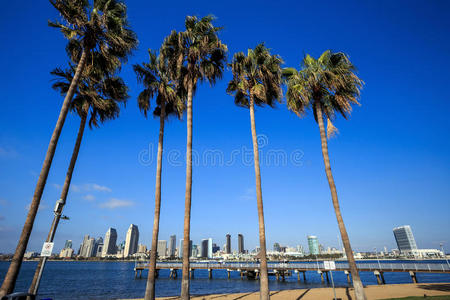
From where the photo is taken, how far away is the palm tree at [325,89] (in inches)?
612

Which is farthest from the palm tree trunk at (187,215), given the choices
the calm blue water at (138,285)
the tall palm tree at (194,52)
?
the calm blue water at (138,285)

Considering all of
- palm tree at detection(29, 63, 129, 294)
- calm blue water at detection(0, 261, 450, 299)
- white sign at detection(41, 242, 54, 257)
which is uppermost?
palm tree at detection(29, 63, 129, 294)

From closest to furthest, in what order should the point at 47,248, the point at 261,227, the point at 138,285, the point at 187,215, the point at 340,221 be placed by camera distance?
the point at 47,248 → the point at 187,215 → the point at 340,221 → the point at 261,227 → the point at 138,285

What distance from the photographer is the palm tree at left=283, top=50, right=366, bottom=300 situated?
15.6 metres

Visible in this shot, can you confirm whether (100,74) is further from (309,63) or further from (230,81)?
(309,63)

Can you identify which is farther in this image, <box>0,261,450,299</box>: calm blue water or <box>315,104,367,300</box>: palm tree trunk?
<box>0,261,450,299</box>: calm blue water

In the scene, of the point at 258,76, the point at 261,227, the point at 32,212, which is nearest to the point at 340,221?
the point at 261,227

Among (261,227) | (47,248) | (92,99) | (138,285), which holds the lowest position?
(138,285)

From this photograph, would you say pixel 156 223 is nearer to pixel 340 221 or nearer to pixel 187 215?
pixel 187 215

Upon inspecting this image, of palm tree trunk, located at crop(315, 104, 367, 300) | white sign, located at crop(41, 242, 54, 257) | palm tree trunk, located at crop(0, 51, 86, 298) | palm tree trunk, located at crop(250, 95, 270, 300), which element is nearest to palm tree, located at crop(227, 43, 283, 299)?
palm tree trunk, located at crop(250, 95, 270, 300)

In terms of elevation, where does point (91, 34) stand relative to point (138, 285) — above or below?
above

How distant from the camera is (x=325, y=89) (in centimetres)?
1702

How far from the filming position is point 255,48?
1783cm

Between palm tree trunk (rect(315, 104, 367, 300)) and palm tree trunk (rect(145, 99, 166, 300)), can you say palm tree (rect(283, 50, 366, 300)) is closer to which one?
palm tree trunk (rect(315, 104, 367, 300))
